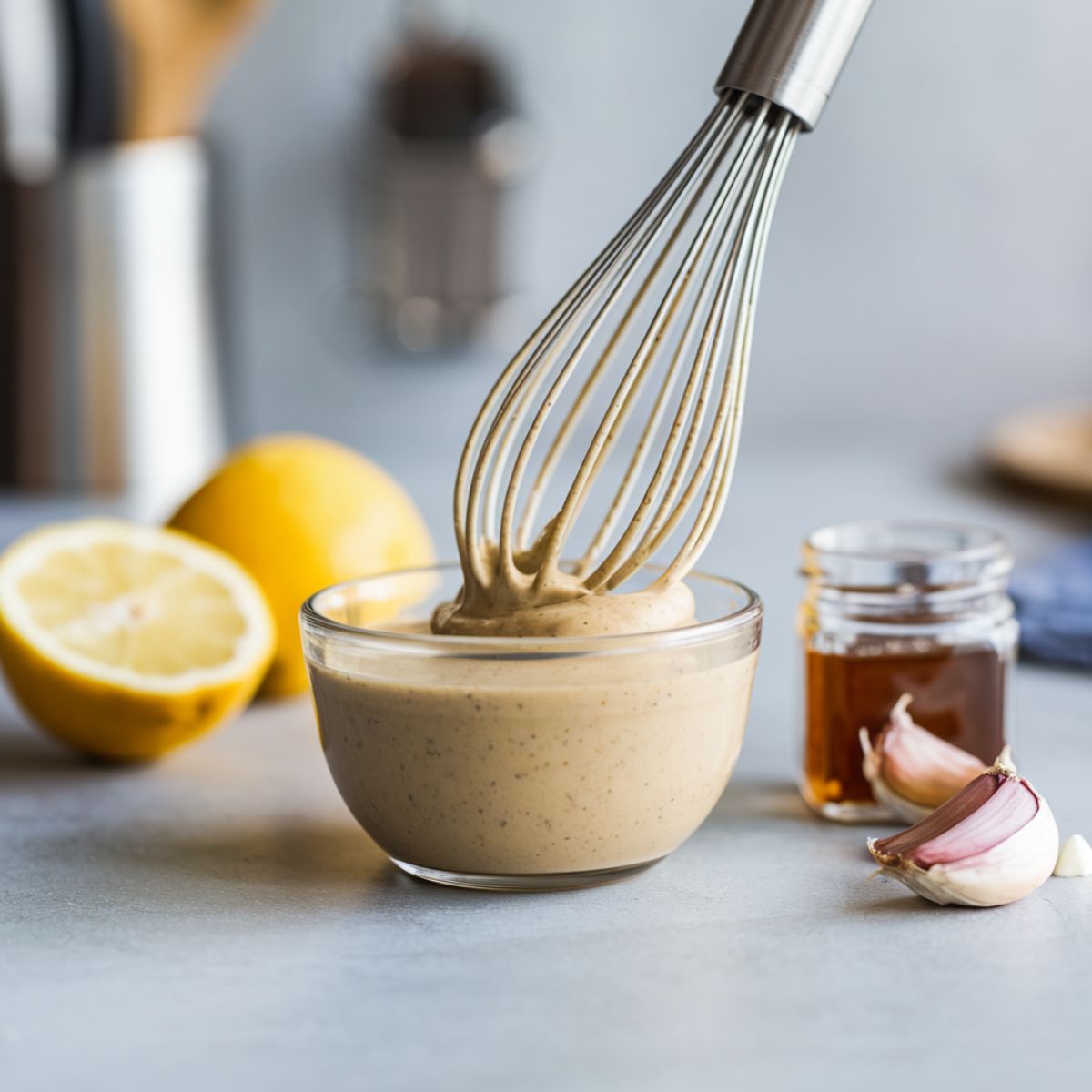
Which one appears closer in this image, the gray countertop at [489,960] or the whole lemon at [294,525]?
the gray countertop at [489,960]

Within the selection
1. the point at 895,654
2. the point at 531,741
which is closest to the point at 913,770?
the point at 895,654

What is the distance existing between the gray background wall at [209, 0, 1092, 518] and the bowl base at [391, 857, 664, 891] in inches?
35.2

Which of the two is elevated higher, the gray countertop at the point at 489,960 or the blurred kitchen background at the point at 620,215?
the blurred kitchen background at the point at 620,215

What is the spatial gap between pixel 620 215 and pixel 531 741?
3.43 ft

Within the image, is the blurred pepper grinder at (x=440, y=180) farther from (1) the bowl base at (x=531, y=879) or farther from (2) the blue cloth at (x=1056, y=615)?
(1) the bowl base at (x=531, y=879)

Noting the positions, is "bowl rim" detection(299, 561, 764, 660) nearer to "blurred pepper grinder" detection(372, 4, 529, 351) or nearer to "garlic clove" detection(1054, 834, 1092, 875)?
"garlic clove" detection(1054, 834, 1092, 875)

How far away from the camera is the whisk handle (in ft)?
1.65

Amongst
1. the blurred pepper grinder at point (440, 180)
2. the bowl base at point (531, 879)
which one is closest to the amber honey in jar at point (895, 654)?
the bowl base at point (531, 879)

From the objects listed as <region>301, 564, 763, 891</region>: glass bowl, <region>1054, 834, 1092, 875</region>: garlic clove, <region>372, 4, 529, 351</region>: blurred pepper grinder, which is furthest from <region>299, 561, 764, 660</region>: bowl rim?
<region>372, 4, 529, 351</region>: blurred pepper grinder

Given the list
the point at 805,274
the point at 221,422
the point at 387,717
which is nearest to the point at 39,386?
the point at 221,422

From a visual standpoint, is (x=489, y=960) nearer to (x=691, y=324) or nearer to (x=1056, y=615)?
(x=691, y=324)

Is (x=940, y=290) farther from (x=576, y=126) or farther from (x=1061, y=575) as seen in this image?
(x=1061, y=575)

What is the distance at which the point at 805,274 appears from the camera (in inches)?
58.7

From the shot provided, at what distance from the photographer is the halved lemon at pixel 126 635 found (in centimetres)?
66
